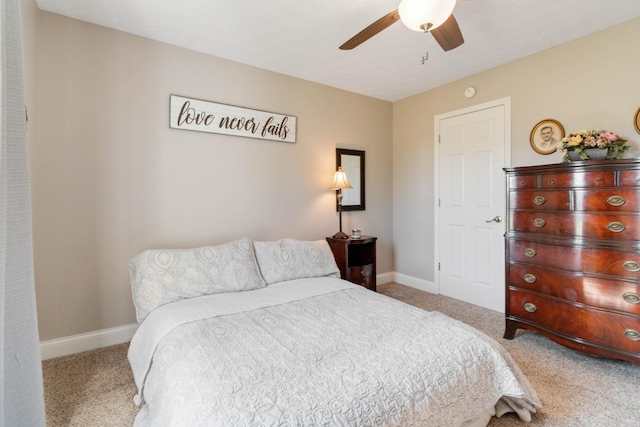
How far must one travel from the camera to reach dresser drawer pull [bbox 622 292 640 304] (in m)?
1.94

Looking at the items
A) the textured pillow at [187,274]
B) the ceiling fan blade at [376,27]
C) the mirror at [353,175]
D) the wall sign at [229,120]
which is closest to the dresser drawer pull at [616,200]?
the ceiling fan blade at [376,27]

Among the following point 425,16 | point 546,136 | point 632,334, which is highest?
point 425,16

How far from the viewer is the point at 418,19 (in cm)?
155

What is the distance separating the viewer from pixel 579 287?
217cm

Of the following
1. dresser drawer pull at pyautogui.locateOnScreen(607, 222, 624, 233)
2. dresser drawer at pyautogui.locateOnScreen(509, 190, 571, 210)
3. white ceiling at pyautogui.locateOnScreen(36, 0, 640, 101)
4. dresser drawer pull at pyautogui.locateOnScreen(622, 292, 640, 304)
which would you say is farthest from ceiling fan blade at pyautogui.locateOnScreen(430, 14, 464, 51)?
dresser drawer pull at pyautogui.locateOnScreen(622, 292, 640, 304)

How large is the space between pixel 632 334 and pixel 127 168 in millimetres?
3781

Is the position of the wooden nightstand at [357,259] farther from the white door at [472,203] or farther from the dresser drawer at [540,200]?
the dresser drawer at [540,200]

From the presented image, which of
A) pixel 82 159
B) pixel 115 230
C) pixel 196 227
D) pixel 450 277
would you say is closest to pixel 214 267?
pixel 196 227

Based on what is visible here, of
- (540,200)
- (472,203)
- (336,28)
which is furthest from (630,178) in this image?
(336,28)

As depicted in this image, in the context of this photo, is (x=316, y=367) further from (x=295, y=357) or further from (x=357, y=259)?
(x=357, y=259)

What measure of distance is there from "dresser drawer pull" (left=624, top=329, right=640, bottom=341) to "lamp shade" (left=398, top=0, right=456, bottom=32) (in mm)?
2248

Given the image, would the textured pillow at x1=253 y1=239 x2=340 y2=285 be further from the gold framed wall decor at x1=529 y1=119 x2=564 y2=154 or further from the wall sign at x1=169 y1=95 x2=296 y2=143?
the gold framed wall decor at x1=529 y1=119 x2=564 y2=154

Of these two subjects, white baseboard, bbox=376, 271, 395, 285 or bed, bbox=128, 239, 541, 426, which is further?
white baseboard, bbox=376, 271, 395, 285

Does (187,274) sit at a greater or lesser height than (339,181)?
lesser
